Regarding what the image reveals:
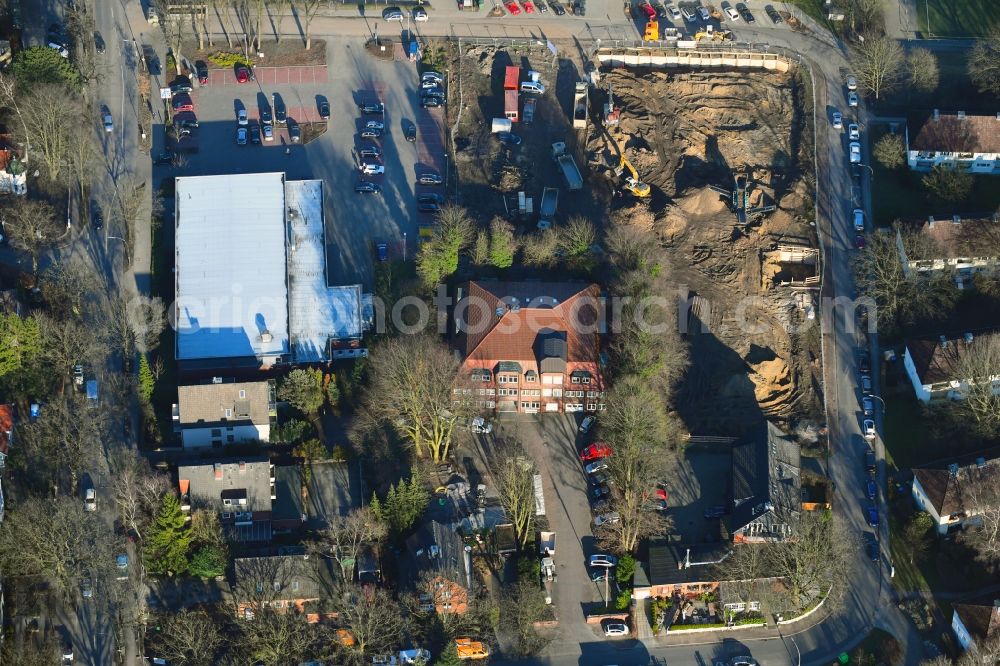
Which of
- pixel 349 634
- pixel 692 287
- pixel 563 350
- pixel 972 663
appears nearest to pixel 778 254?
pixel 692 287

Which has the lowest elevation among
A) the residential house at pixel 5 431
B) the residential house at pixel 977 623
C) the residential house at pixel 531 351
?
the residential house at pixel 977 623

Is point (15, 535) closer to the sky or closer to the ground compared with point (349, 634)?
closer to the sky

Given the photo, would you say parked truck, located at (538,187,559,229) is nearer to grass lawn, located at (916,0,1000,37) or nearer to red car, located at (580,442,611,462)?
red car, located at (580,442,611,462)

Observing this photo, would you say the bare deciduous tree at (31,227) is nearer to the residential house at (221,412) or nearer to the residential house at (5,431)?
the residential house at (5,431)

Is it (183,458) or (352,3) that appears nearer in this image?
(183,458)

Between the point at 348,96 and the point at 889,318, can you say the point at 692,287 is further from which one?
the point at 348,96

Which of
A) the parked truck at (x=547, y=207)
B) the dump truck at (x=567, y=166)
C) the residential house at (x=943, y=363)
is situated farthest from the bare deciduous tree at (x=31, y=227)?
the residential house at (x=943, y=363)

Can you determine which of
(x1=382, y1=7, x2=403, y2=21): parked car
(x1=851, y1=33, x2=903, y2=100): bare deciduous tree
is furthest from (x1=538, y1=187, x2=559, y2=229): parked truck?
(x1=851, y1=33, x2=903, y2=100): bare deciduous tree

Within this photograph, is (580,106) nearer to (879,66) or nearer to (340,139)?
(340,139)
